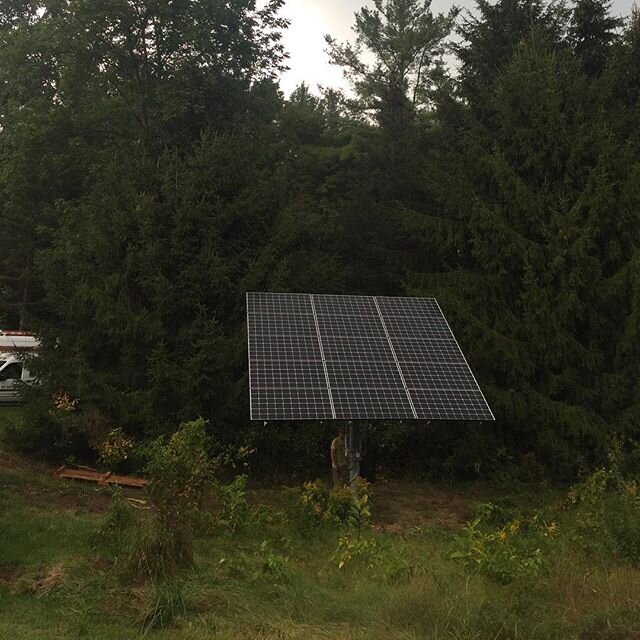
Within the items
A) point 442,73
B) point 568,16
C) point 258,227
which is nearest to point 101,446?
point 258,227

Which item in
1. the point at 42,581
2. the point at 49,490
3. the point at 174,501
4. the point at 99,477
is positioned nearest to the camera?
the point at 42,581

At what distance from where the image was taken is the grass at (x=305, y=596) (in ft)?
16.8

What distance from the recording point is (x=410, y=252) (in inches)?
808

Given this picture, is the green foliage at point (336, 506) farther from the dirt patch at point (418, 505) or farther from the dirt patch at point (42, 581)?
the dirt patch at point (42, 581)

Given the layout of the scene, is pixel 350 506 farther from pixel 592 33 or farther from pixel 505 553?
pixel 592 33

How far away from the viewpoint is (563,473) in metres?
13.4

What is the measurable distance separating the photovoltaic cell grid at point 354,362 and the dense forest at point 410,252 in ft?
8.76

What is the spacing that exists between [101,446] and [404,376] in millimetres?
7467

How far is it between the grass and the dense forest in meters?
5.71

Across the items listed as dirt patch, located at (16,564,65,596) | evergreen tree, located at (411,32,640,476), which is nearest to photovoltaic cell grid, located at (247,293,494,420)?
evergreen tree, located at (411,32,640,476)

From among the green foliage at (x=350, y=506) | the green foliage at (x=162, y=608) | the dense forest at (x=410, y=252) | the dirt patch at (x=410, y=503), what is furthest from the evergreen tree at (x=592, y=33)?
the green foliage at (x=162, y=608)

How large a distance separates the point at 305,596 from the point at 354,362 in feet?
16.8

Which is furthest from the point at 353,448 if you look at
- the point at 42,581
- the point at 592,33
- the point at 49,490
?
the point at 592,33

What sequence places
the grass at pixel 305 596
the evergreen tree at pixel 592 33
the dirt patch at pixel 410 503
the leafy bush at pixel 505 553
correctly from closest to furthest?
1. the grass at pixel 305 596
2. the leafy bush at pixel 505 553
3. the dirt patch at pixel 410 503
4. the evergreen tree at pixel 592 33
